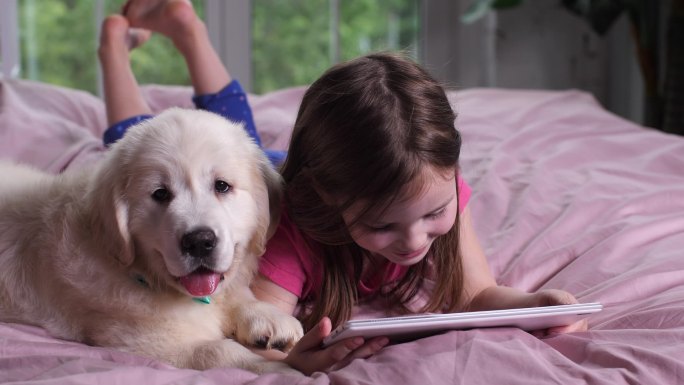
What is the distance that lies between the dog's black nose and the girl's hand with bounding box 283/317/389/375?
0.75ft

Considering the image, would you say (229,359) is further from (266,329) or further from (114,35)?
(114,35)

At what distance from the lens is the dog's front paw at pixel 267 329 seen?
1.54m

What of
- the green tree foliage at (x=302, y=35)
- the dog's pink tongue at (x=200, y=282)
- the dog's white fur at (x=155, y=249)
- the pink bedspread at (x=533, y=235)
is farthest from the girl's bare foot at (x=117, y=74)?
the green tree foliage at (x=302, y=35)

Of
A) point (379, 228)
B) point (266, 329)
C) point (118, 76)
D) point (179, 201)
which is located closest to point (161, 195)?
point (179, 201)

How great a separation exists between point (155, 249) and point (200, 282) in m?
0.10

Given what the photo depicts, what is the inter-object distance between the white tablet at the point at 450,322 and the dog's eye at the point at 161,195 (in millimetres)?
398

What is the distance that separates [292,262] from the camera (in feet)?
5.81

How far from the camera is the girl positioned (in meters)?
1.56

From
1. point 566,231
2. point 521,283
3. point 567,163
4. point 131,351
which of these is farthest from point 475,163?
point 131,351

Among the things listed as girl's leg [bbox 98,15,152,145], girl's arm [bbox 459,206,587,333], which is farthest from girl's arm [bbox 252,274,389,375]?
girl's leg [bbox 98,15,152,145]

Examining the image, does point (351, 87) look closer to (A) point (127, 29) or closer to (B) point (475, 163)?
(B) point (475, 163)

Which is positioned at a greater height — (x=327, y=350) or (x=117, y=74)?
(x=117, y=74)

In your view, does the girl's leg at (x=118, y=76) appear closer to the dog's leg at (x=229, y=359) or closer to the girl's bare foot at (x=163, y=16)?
the girl's bare foot at (x=163, y=16)

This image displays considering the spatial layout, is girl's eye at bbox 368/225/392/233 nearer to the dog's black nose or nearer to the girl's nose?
the girl's nose
